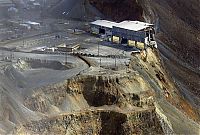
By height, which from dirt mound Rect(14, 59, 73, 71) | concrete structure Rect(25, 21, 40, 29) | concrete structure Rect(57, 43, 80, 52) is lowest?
dirt mound Rect(14, 59, 73, 71)

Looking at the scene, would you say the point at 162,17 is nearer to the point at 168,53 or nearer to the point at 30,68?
the point at 168,53

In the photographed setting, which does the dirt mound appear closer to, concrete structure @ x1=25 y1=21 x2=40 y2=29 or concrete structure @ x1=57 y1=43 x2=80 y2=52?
concrete structure @ x1=57 y1=43 x2=80 y2=52

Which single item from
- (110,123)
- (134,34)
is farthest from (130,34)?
(110,123)

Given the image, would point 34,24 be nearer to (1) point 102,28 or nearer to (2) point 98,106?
(1) point 102,28

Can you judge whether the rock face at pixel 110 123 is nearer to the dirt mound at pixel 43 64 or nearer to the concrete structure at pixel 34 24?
the dirt mound at pixel 43 64

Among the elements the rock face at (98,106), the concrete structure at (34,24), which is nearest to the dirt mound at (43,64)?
the rock face at (98,106)

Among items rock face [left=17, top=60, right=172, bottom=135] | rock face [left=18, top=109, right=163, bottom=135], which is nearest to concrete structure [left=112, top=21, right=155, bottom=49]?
rock face [left=17, top=60, right=172, bottom=135]

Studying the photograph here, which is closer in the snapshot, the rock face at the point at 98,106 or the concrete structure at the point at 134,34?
the rock face at the point at 98,106

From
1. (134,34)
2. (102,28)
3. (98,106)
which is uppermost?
(134,34)
